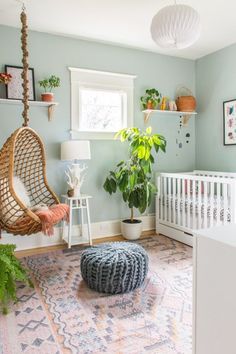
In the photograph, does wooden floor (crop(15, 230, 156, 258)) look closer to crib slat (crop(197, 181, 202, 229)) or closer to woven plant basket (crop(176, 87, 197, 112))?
crib slat (crop(197, 181, 202, 229))

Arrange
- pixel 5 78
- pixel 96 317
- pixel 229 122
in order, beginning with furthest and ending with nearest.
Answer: pixel 229 122
pixel 5 78
pixel 96 317

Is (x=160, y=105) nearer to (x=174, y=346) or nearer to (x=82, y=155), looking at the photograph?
(x=82, y=155)

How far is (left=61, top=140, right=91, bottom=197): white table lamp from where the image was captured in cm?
317

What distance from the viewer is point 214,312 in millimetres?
924

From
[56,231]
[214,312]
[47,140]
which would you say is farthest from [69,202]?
[214,312]

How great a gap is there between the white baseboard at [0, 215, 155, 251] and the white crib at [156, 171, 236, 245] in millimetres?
196

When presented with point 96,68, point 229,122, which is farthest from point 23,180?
point 229,122

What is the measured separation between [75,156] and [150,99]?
1404mm

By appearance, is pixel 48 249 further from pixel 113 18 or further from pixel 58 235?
pixel 113 18

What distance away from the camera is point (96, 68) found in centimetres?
361

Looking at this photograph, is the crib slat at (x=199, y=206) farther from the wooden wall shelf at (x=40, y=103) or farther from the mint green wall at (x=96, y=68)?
the wooden wall shelf at (x=40, y=103)

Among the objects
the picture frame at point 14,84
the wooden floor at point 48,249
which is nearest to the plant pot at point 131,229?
the wooden floor at point 48,249

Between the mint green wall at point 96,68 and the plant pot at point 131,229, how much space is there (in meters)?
0.27

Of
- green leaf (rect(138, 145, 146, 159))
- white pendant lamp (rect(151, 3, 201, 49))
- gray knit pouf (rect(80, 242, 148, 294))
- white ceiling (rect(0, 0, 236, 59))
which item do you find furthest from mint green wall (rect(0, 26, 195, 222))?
white pendant lamp (rect(151, 3, 201, 49))
